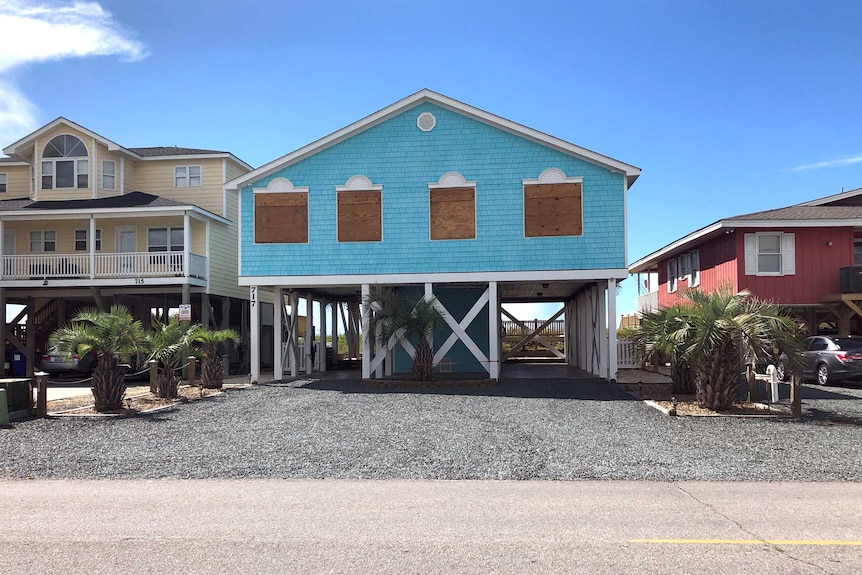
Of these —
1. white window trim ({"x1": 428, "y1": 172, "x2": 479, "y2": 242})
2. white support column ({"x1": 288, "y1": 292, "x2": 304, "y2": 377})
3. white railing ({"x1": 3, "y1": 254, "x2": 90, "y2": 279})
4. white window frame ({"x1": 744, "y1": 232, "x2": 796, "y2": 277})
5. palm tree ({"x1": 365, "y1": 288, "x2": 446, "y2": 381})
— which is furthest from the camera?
white railing ({"x1": 3, "y1": 254, "x2": 90, "y2": 279})

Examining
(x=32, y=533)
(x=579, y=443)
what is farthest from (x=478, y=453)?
(x=32, y=533)

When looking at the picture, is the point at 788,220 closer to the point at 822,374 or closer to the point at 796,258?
the point at 796,258

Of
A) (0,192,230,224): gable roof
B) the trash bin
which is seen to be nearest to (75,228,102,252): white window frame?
(0,192,230,224): gable roof

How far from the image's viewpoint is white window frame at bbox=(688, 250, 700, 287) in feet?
85.9

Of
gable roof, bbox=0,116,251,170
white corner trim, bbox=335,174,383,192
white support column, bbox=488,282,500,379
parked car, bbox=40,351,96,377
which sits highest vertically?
gable roof, bbox=0,116,251,170

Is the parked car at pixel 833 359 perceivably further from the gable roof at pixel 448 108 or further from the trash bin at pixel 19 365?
the trash bin at pixel 19 365

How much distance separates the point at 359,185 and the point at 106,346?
833cm

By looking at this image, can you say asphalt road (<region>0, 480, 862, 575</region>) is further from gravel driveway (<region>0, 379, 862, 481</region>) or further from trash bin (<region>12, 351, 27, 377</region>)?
trash bin (<region>12, 351, 27, 377</region>)

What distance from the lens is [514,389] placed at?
17.7 meters

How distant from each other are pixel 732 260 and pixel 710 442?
44.2 ft

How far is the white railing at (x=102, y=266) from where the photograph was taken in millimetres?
24422

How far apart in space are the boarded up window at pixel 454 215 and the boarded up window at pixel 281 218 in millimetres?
3726

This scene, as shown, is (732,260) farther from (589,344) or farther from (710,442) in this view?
(710,442)

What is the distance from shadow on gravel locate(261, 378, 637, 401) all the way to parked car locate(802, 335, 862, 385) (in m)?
5.35
